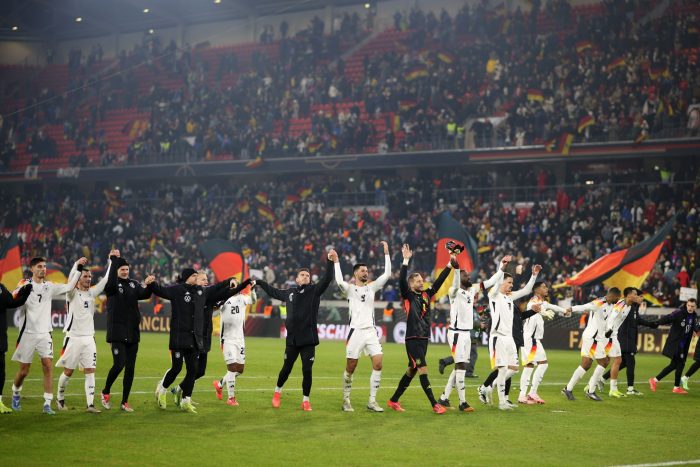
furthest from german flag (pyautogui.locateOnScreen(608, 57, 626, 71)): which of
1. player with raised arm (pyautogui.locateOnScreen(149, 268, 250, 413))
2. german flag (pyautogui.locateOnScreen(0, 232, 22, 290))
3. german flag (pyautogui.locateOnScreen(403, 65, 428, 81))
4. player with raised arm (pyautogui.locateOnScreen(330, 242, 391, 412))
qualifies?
player with raised arm (pyautogui.locateOnScreen(149, 268, 250, 413))

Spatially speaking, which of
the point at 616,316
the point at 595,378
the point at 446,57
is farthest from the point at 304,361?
the point at 446,57

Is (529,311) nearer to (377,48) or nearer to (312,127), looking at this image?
(312,127)

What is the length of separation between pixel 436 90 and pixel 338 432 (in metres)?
38.2

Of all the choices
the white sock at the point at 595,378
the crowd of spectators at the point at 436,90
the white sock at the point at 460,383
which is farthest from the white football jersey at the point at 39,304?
the crowd of spectators at the point at 436,90

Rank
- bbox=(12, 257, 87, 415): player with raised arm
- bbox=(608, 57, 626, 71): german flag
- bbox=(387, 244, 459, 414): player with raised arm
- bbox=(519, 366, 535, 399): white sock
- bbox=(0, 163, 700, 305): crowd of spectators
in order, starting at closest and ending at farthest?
bbox=(12, 257, 87, 415): player with raised arm
bbox=(387, 244, 459, 414): player with raised arm
bbox=(519, 366, 535, 399): white sock
bbox=(0, 163, 700, 305): crowd of spectators
bbox=(608, 57, 626, 71): german flag

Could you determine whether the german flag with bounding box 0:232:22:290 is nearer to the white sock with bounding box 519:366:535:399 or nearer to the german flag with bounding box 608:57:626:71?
the white sock with bounding box 519:366:535:399

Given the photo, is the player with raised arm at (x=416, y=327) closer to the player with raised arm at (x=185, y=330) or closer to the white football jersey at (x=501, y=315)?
the white football jersey at (x=501, y=315)

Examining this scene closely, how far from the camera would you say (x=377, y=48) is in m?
59.0

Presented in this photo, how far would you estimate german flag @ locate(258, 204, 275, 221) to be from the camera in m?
53.8

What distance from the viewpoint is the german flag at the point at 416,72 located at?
175ft

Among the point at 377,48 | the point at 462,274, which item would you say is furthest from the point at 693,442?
the point at 377,48

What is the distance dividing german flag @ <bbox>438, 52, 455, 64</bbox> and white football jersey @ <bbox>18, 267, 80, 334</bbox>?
39.0m

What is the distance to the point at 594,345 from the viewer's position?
22078 mm

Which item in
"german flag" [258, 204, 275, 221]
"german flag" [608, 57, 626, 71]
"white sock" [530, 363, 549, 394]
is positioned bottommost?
"white sock" [530, 363, 549, 394]
